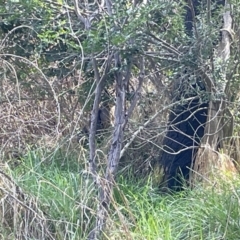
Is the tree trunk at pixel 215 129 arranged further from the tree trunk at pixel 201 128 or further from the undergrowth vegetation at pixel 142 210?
→ the undergrowth vegetation at pixel 142 210

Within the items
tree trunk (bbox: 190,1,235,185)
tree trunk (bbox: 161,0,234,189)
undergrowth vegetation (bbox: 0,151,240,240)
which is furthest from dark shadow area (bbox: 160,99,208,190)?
undergrowth vegetation (bbox: 0,151,240,240)

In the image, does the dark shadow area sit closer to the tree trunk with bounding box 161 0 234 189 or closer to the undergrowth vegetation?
the tree trunk with bounding box 161 0 234 189

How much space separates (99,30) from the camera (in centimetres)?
407

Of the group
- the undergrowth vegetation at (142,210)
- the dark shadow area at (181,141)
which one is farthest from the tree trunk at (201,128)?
the undergrowth vegetation at (142,210)

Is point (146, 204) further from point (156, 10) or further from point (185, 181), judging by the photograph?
point (156, 10)

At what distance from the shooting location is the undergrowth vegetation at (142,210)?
417cm

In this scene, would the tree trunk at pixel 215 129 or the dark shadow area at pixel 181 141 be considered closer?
the tree trunk at pixel 215 129

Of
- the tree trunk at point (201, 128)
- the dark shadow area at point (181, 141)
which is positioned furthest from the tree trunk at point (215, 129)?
the dark shadow area at point (181, 141)

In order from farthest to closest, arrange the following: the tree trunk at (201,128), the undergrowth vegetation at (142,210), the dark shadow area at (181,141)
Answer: the dark shadow area at (181,141)
the tree trunk at (201,128)
the undergrowth vegetation at (142,210)

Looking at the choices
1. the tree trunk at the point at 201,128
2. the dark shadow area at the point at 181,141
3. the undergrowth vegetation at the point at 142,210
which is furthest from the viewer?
the dark shadow area at the point at 181,141

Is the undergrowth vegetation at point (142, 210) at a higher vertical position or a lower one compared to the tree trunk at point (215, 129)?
lower

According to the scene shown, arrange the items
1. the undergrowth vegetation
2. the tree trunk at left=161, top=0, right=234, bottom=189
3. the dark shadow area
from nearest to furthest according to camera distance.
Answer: the undergrowth vegetation, the tree trunk at left=161, top=0, right=234, bottom=189, the dark shadow area

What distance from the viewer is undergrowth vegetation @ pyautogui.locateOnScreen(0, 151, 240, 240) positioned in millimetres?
4172

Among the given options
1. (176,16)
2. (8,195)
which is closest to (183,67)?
Answer: (176,16)
